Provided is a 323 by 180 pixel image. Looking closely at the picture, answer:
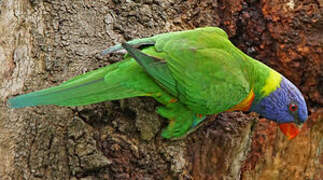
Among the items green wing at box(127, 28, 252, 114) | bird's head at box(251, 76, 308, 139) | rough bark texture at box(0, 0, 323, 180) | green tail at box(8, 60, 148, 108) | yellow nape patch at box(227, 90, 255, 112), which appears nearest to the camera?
green tail at box(8, 60, 148, 108)

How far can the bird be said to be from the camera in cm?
228

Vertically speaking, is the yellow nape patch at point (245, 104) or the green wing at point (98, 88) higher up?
the green wing at point (98, 88)

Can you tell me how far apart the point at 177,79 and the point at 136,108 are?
338mm

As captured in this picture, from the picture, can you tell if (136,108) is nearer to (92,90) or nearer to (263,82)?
(92,90)

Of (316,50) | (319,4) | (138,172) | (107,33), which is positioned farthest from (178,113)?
(319,4)

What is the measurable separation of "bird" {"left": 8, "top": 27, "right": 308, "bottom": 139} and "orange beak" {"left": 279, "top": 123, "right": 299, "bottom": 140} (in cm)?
42

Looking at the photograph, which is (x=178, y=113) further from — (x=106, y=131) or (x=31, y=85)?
(x=31, y=85)

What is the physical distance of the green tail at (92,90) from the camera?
6.91 ft

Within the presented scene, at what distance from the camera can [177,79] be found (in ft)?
7.97

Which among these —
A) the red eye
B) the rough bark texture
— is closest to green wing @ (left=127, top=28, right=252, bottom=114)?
the rough bark texture

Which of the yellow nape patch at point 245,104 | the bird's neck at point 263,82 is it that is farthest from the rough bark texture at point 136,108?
the bird's neck at point 263,82

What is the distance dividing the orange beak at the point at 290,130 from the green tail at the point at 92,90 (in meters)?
1.25

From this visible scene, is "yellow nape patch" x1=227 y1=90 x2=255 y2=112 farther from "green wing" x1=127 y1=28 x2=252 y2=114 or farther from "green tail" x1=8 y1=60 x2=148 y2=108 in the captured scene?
"green tail" x1=8 y1=60 x2=148 y2=108

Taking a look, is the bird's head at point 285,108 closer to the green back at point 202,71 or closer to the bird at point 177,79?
the bird at point 177,79
